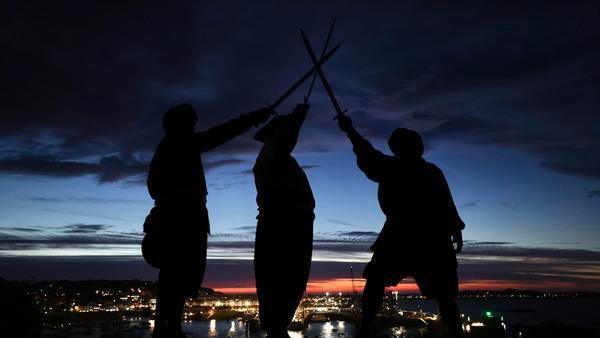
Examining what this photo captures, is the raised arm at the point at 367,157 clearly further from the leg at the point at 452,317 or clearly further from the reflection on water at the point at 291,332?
the reflection on water at the point at 291,332

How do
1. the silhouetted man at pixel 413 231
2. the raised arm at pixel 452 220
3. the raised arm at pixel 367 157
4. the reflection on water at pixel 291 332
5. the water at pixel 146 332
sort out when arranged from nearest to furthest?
the silhouetted man at pixel 413 231 < the raised arm at pixel 452 220 < the raised arm at pixel 367 157 < the water at pixel 146 332 < the reflection on water at pixel 291 332

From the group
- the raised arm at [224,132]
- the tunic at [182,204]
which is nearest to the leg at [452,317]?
the tunic at [182,204]

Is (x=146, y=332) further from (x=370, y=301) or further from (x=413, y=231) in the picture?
(x=413, y=231)

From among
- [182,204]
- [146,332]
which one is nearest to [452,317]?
[182,204]

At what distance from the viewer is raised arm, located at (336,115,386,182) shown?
4.31 m

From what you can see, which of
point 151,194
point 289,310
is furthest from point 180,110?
point 289,310

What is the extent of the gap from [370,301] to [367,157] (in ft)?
4.64

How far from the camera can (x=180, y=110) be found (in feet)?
11.8

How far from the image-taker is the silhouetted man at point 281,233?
3543mm

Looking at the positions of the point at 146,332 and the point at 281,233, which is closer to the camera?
the point at 281,233

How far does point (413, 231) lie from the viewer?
4.09m

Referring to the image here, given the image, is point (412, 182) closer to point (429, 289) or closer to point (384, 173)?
point (384, 173)

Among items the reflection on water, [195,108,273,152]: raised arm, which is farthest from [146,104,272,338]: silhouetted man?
the reflection on water

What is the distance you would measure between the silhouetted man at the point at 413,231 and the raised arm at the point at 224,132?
129 cm
